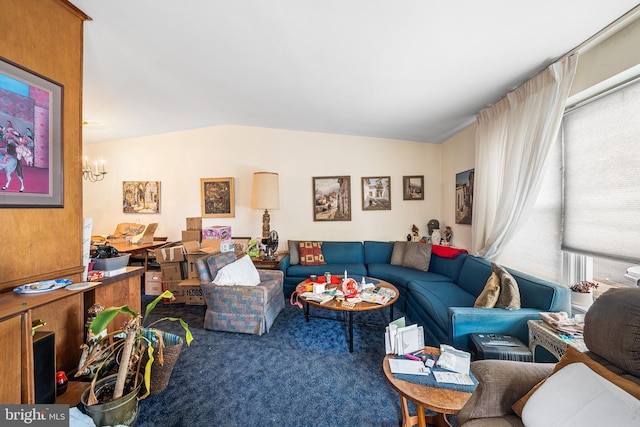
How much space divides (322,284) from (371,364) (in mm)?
883

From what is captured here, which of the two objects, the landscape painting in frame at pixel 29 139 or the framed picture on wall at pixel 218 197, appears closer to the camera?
the landscape painting in frame at pixel 29 139

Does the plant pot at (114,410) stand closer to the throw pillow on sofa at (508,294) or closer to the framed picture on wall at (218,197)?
the throw pillow on sofa at (508,294)

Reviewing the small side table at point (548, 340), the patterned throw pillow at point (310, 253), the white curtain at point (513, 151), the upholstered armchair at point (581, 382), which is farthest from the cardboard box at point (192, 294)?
the white curtain at point (513, 151)

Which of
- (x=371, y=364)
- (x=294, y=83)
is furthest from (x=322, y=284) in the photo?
(x=294, y=83)

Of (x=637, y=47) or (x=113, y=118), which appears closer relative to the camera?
(x=637, y=47)

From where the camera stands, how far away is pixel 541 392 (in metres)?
0.92

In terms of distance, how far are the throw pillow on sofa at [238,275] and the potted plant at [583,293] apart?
9.65 ft

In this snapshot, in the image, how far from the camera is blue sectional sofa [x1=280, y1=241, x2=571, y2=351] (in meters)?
1.71

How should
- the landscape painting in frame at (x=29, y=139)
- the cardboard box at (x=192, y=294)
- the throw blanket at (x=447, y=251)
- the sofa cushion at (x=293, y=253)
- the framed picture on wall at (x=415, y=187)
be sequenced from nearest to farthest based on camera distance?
1. the landscape painting in frame at (x=29, y=139)
2. the throw blanket at (x=447, y=251)
3. the cardboard box at (x=192, y=294)
4. the sofa cushion at (x=293, y=253)
5. the framed picture on wall at (x=415, y=187)

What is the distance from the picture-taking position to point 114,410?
1252 mm

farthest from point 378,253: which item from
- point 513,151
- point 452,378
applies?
point 452,378

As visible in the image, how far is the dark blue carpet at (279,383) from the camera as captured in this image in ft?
4.89

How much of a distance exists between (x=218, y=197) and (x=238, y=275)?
207cm

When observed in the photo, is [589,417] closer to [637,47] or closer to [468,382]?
[468,382]
